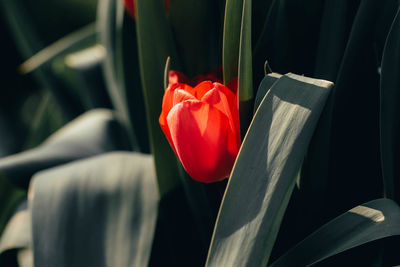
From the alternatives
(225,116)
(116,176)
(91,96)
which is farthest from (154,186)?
(91,96)

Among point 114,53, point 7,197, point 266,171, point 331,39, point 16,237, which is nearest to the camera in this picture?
point 266,171

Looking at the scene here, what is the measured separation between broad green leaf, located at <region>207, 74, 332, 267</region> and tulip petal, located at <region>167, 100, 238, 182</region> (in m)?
0.02

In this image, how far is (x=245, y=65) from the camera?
0.38 meters

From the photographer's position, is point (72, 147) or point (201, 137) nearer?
point (201, 137)

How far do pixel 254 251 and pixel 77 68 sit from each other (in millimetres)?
632

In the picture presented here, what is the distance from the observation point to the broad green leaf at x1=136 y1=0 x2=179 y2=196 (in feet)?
1.58

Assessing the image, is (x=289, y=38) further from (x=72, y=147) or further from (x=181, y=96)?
(x=72, y=147)

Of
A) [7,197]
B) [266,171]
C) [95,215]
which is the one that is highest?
[266,171]

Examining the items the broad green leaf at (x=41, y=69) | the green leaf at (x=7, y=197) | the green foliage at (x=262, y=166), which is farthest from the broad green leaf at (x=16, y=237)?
the broad green leaf at (x=41, y=69)

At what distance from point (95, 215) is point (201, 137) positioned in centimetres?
20

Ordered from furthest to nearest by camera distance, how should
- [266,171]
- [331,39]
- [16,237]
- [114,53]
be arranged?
1. [114,53]
2. [16,237]
3. [331,39]
4. [266,171]

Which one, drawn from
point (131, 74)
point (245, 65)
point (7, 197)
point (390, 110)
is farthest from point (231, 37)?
point (7, 197)

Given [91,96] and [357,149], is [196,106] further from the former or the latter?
[91,96]

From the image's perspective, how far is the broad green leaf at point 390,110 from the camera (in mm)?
402
